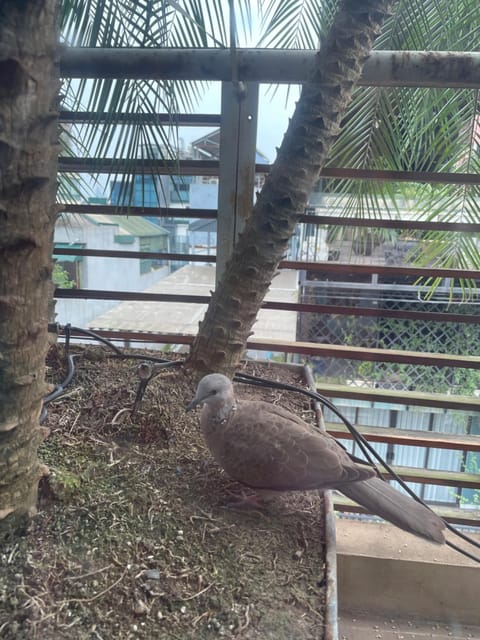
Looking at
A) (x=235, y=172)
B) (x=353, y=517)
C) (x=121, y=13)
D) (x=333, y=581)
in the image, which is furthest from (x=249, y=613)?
(x=353, y=517)

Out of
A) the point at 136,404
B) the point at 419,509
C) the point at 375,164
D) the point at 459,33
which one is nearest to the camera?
the point at 419,509

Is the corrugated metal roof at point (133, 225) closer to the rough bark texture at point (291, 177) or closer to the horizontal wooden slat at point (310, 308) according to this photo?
the horizontal wooden slat at point (310, 308)

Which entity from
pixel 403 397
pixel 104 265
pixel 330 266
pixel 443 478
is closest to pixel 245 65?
pixel 330 266

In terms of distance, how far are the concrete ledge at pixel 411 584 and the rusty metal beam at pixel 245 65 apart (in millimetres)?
1663

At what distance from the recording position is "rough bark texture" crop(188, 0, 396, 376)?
111 cm

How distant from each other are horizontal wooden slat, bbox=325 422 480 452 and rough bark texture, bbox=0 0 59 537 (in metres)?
1.40

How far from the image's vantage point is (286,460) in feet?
3.11

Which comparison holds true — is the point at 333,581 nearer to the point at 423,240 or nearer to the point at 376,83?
the point at 376,83

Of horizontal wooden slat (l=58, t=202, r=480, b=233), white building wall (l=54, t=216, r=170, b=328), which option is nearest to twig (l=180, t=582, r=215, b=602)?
horizontal wooden slat (l=58, t=202, r=480, b=233)

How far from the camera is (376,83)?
1.35m

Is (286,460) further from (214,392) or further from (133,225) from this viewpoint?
(133,225)

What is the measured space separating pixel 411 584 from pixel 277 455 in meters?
1.24

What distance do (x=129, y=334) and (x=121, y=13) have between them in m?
1.18

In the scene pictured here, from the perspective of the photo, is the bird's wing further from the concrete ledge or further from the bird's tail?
the concrete ledge
